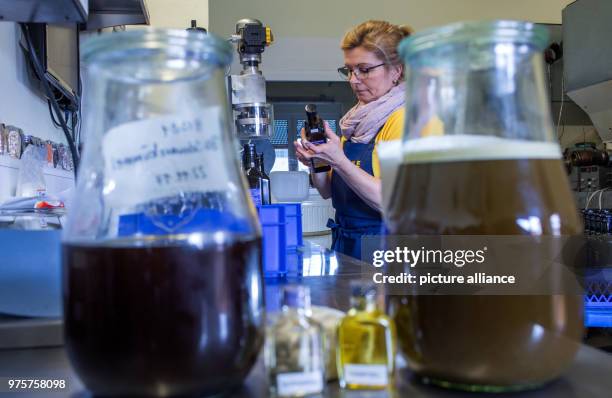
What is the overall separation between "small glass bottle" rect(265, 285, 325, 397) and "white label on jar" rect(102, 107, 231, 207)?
0.34ft

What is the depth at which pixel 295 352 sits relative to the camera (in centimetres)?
33

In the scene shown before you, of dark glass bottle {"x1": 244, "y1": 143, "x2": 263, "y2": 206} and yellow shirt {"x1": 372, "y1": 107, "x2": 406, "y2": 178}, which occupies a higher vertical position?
yellow shirt {"x1": 372, "y1": 107, "x2": 406, "y2": 178}

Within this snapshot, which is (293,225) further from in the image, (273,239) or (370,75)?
(370,75)

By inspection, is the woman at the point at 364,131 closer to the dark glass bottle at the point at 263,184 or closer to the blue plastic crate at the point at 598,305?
the dark glass bottle at the point at 263,184

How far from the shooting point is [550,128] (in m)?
0.36

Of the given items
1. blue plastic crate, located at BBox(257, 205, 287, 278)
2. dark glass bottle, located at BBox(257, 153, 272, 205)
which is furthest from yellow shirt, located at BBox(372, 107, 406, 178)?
blue plastic crate, located at BBox(257, 205, 287, 278)

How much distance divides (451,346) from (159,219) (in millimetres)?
203

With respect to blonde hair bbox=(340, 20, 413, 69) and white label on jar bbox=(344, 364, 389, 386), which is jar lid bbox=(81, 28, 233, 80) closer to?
white label on jar bbox=(344, 364, 389, 386)

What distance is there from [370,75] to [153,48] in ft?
5.62

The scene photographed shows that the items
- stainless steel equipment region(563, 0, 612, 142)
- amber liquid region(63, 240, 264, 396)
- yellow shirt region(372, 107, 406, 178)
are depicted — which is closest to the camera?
amber liquid region(63, 240, 264, 396)

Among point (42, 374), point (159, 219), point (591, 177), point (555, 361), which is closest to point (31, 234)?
point (42, 374)

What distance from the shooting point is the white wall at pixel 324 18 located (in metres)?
4.19

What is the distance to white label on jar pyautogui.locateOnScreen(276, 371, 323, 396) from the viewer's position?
327 mm

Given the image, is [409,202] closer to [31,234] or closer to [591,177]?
[31,234]
